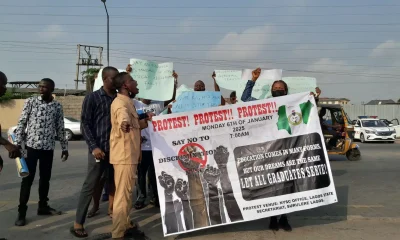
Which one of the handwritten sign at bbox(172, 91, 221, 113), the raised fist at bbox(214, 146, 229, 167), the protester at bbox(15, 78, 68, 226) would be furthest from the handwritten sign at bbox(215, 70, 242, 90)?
the protester at bbox(15, 78, 68, 226)

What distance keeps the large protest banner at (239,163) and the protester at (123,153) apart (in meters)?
0.41

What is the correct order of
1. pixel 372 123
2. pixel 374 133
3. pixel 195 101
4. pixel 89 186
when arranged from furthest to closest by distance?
1. pixel 372 123
2. pixel 374 133
3. pixel 195 101
4. pixel 89 186

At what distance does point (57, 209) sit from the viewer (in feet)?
17.3

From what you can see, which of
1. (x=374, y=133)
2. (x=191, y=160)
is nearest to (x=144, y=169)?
(x=191, y=160)

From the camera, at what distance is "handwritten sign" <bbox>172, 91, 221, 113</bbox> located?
477 cm

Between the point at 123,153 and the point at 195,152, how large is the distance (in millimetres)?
864

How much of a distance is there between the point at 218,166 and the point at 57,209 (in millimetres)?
2701

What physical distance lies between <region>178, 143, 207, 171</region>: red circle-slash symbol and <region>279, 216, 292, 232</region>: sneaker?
3.87 ft

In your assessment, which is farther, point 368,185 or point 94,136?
point 368,185

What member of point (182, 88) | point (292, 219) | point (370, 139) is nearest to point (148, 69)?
point (182, 88)

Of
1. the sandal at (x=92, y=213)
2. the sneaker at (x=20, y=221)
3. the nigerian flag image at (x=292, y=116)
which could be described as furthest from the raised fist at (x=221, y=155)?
the sneaker at (x=20, y=221)

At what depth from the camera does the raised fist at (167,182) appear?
403cm

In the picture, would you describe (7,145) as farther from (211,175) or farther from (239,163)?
(239,163)

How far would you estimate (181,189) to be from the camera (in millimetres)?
4039
